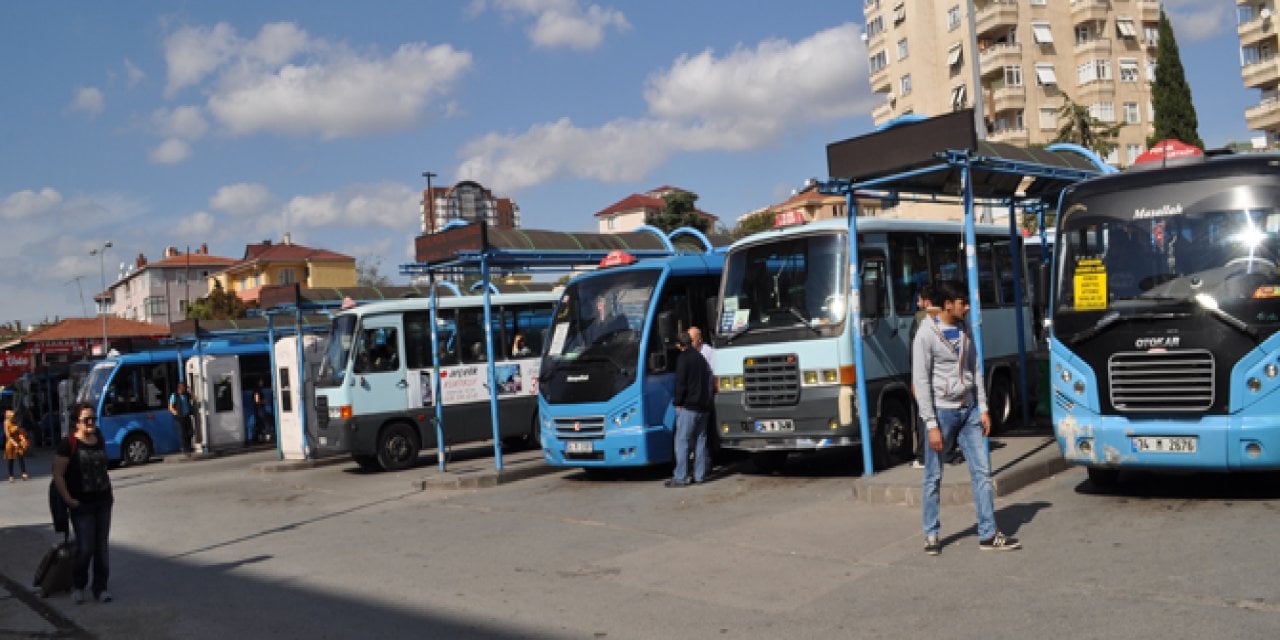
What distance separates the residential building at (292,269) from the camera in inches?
3676

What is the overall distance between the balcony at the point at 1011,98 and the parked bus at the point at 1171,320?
49729mm

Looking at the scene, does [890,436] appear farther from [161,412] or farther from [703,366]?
[161,412]

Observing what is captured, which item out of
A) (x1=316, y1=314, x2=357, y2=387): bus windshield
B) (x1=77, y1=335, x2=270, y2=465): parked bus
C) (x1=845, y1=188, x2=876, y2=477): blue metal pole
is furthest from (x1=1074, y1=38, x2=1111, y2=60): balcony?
(x1=845, y1=188, x2=876, y2=477): blue metal pole

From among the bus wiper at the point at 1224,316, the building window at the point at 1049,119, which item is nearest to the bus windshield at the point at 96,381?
the bus wiper at the point at 1224,316

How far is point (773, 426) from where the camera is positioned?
41.7 ft

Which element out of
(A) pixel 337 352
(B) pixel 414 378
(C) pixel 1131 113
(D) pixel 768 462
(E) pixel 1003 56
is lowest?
(D) pixel 768 462

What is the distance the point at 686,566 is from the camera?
8.83m

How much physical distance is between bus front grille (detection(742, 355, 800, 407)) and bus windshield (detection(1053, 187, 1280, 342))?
10.9 ft

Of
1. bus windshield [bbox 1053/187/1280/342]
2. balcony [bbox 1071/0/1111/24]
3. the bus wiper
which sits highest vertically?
balcony [bbox 1071/0/1111/24]

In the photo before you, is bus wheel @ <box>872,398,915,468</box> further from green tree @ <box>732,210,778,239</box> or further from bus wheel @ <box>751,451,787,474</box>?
green tree @ <box>732,210,778,239</box>

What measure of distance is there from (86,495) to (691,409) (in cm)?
670

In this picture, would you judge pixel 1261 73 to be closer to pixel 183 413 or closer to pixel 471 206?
pixel 183 413

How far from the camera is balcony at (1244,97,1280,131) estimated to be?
51031mm

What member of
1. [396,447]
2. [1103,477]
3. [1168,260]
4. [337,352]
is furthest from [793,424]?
[337,352]
